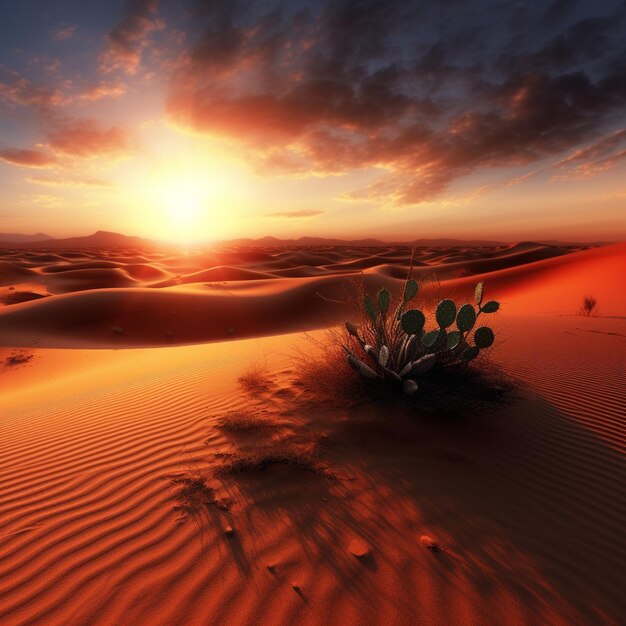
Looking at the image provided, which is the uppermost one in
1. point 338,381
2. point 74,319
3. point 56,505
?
point 338,381

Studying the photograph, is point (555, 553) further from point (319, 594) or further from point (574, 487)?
point (319, 594)

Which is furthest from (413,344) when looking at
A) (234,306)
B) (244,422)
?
(234,306)

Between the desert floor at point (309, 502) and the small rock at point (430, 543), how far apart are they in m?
0.01

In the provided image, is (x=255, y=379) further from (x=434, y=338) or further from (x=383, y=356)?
(x=434, y=338)

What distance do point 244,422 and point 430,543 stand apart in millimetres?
2246

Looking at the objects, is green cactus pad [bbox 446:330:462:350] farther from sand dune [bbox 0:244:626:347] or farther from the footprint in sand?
sand dune [bbox 0:244:626:347]

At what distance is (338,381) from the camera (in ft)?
15.8

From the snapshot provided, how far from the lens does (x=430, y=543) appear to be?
2.46 metres

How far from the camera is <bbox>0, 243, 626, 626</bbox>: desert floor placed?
2096 mm

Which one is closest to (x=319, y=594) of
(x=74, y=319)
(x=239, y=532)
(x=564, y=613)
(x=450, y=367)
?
(x=239, y=532)

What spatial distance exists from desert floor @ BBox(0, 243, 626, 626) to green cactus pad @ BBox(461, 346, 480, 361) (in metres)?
0.68

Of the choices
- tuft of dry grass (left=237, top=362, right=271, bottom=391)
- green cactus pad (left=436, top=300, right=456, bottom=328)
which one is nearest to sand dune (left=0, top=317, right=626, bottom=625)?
tuft of dry grass (left=237, top=362, right=271, bottom=391)

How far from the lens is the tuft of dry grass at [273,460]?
3225 mm

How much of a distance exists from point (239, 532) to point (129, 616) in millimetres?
762
